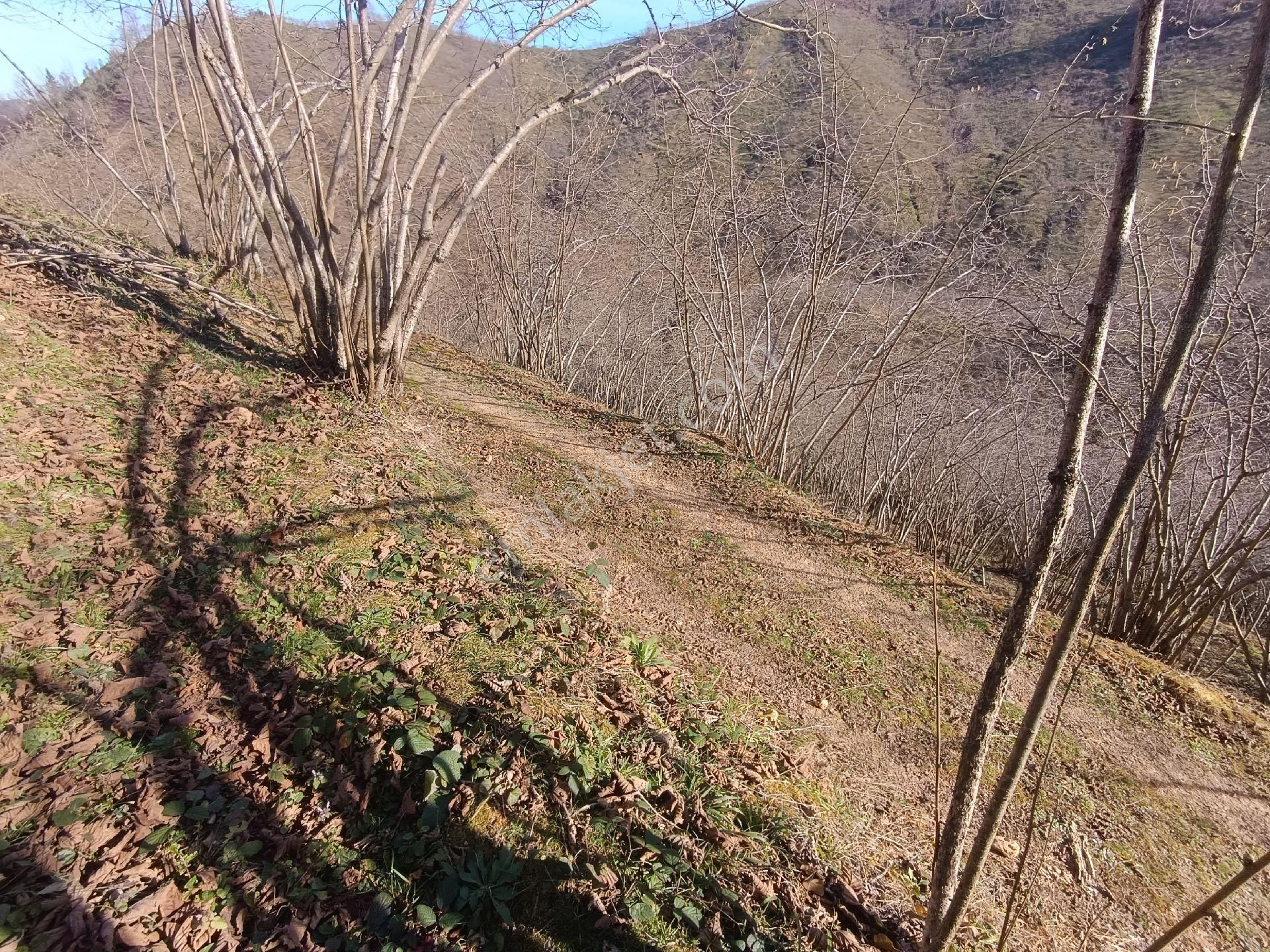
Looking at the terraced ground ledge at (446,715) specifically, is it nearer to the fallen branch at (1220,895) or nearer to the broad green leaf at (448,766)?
the broad green leaf at (448,766)

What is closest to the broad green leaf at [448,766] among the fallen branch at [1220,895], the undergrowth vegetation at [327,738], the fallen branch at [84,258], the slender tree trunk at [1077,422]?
the undergrowth vegetation at [327,738]

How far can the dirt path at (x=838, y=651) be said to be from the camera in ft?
9.95

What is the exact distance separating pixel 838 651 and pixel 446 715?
2768mm

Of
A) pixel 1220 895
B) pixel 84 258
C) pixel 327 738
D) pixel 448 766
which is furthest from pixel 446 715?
pixel 84 258

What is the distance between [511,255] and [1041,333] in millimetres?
10373

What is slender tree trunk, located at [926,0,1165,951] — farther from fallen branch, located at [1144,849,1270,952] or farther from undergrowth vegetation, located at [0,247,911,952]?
undergrowth vegetation, located at [0,247,911,952]

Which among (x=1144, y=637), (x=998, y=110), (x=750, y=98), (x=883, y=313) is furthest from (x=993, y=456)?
(x=998, y=110)

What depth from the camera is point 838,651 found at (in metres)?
4.32

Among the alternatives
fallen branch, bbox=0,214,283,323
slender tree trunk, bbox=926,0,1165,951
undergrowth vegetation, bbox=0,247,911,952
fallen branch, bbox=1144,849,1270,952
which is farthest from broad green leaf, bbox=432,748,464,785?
fallen branch, bbox=0,214,283,323

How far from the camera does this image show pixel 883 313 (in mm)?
9547

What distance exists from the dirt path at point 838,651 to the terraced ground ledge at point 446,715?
0.08ft

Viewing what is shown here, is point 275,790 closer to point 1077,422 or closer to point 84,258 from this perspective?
point 1077,422

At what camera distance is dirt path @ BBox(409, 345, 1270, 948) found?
3.03m

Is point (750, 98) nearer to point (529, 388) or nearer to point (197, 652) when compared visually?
point (529, 388)
